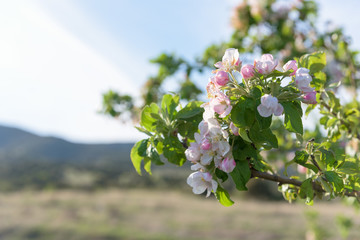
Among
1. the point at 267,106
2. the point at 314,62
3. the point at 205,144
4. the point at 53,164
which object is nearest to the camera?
the point at 267,106

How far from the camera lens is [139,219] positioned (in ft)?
35.9

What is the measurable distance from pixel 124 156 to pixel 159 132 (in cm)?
3323

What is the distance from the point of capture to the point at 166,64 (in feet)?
9.38

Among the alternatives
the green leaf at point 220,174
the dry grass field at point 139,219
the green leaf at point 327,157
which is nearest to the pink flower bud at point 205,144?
the green leaf at point 220,174

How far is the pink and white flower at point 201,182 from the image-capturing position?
912 mm

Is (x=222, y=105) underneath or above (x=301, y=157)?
above

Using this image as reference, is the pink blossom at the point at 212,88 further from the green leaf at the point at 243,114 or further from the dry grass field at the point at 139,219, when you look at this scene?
the dry grass field at the point at 139,219

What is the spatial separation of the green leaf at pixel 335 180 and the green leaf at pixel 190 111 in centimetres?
37

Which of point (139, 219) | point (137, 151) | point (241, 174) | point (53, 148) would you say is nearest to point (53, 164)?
point (139, 219)

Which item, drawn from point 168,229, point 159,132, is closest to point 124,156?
point 168,229

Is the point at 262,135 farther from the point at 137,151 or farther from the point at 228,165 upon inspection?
the point at 137,151

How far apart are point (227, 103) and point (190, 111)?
0.21 metres

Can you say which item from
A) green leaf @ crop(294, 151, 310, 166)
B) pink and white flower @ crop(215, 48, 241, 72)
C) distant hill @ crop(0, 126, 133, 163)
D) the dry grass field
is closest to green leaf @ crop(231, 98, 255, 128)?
pink and white flower @ crop(215, 48, 241, 72)

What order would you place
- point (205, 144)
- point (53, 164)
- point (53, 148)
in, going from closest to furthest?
point (205, 144)
point (53, 164)
point (53, 148)
